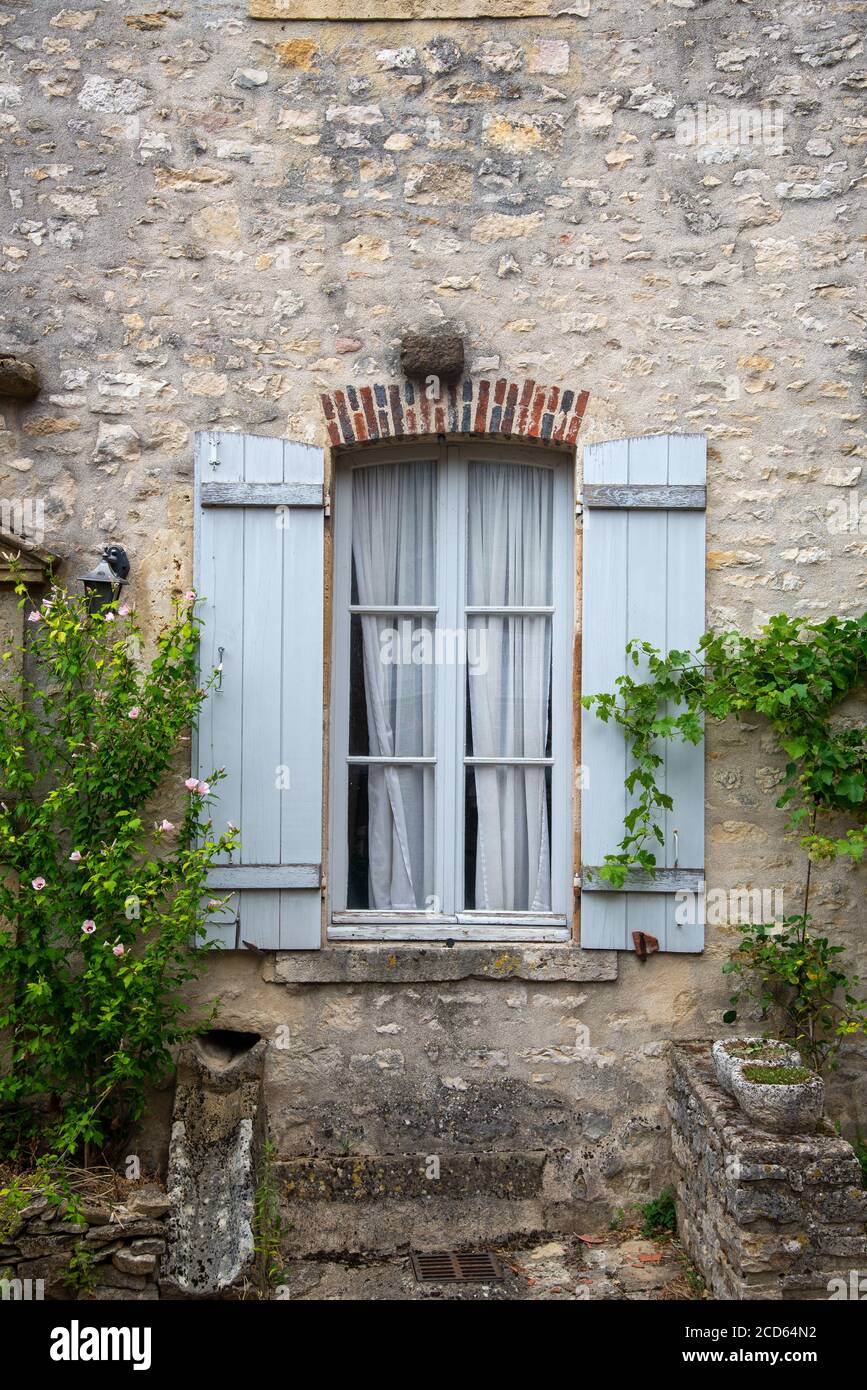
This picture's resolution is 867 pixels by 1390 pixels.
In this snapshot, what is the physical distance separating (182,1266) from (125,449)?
2895 millimetres

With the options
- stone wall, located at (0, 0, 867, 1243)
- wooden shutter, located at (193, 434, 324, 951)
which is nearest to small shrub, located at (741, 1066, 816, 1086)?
stone wall, located at (0, 0, 867, 1243)

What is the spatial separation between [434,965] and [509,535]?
1709 millimetres

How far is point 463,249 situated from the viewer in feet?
14.7

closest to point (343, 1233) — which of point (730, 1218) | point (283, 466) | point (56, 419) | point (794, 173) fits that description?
point (730, 1218)

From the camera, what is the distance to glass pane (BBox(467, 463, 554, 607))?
4648 millimetres

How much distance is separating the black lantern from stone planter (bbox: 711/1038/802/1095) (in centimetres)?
266

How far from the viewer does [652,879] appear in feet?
14.3

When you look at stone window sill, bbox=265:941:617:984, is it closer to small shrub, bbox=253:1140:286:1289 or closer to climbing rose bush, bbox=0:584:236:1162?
climbing rose bush, bbox=0:584:236:1162

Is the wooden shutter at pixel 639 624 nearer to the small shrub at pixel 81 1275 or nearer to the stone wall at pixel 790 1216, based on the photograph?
the stone wall at pixel 790 1216

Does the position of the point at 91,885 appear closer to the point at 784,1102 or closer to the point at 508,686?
the point at 508,686

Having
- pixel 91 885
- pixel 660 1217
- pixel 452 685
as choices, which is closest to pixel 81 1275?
pixel 91 885

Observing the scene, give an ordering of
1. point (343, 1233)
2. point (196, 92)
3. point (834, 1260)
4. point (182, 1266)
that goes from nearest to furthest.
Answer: point (834, 1260)
point (182, 1266)
point (343, 1233)
point (196, 92)

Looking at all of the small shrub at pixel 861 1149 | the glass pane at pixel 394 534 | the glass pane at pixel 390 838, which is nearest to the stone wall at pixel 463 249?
the glass pane at pixel 394 534

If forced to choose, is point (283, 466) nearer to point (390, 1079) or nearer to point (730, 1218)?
point (390, 1079)
